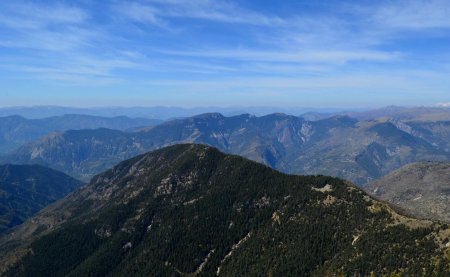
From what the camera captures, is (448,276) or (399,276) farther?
(399,276)

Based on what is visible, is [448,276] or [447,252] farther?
[447,252]

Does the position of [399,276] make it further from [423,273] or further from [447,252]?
[447,252]

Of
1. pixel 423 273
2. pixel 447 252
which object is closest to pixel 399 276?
pixel 423 273
